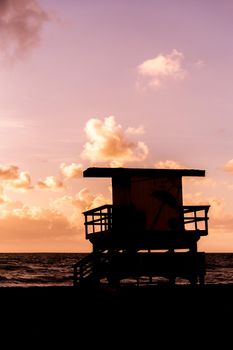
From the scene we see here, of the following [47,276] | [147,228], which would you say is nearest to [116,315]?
[147,228]

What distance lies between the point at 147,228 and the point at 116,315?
7.02 meters

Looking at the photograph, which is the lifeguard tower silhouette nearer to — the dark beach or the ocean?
the dark beach

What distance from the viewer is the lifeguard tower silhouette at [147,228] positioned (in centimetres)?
2272

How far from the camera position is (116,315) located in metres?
16.7

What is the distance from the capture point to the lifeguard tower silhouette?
894 inches

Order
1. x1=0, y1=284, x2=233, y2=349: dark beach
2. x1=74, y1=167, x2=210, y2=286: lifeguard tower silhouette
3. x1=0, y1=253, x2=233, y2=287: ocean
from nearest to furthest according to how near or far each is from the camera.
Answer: x1=0, y1=284, x2=233, y2=349: dark beach → x1=74, y1=167, x2=210, y2=286: lifeguard tower silhouette → x1=0, y1=253, x2=233, y2=287: ocean

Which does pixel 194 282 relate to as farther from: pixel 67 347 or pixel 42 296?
pixel 67 347

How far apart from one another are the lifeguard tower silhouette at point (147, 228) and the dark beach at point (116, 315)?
0.87 meters

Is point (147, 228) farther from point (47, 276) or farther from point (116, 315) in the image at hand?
point (47, 276)

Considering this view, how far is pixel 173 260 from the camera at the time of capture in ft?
76.2

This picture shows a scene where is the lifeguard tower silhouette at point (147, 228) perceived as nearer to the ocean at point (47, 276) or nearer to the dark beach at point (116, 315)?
the dark beach at point (116, 315)

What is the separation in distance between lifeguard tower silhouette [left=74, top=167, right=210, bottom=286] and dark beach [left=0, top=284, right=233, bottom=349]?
0.87 metres

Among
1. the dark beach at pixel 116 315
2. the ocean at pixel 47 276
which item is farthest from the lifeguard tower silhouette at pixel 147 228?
the ocean at pixel 47 276

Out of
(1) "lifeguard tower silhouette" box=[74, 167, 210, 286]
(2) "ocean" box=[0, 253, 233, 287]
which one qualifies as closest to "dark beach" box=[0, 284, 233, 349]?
(1) "lifeguard tower silhouette" box=[74, 167, 210, 286]
